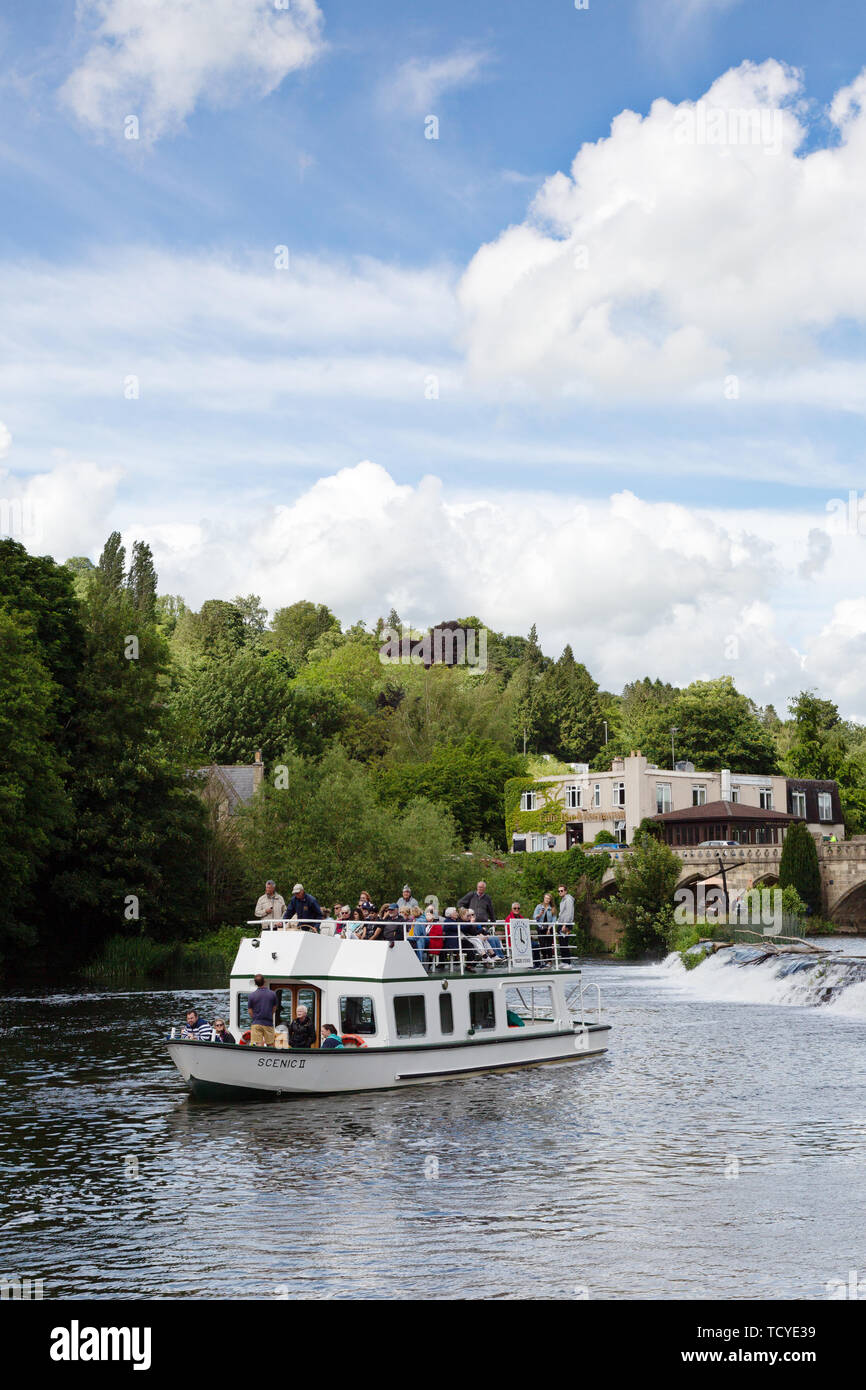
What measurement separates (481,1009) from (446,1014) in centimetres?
163

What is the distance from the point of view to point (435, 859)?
3155 inches

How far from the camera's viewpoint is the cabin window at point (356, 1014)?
3106 centimetres

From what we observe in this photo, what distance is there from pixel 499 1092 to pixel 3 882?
109 feet

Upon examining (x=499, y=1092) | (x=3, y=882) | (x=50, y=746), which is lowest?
(x=499, y=1092)

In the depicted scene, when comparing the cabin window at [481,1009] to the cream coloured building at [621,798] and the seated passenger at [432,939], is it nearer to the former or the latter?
the seated passenger at [432,939]

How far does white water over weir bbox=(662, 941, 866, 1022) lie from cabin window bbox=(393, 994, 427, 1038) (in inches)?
871

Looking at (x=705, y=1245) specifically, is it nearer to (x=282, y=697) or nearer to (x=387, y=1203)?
(x=387, y=1203)

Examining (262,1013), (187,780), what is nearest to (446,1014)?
(262,1013)
